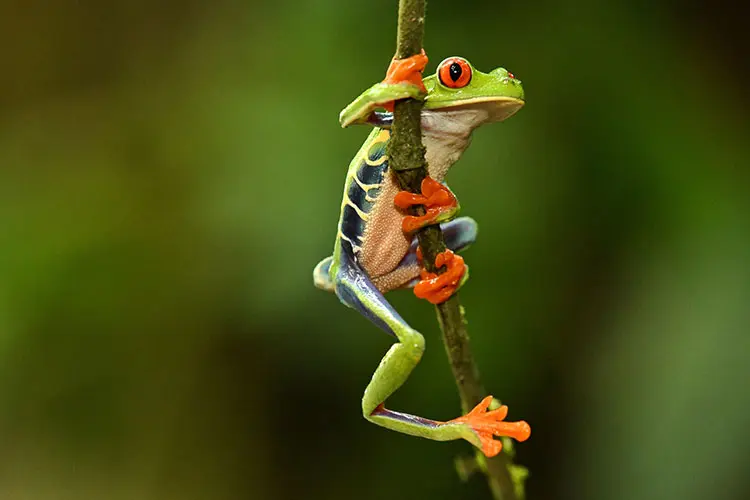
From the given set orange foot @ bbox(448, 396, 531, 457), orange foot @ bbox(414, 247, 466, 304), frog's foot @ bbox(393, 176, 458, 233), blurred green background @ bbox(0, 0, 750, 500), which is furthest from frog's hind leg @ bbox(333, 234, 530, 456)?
blurred green background @ bbox(0, 0, 750, 500)

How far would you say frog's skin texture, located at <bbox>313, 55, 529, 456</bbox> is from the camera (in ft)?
4.83

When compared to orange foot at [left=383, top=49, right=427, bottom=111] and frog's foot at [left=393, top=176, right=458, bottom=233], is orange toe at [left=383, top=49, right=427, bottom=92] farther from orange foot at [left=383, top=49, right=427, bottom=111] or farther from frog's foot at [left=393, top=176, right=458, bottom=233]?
frog's foot at [left=393, top=176, right=458, bottom=233]

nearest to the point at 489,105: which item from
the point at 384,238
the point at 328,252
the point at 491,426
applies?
the point at 384,238

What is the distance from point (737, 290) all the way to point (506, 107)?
161cm

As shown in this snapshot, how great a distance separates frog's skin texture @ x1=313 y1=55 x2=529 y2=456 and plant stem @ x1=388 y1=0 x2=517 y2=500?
0.06m

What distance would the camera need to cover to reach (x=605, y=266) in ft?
10.3

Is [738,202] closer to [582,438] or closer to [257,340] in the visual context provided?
[582,438]

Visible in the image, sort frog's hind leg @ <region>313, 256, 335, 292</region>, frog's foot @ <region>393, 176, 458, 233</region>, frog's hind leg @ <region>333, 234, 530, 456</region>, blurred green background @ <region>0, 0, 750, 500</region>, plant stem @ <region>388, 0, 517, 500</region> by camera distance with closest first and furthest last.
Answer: plant stem @ <region>388, 0, 517, 500</region> < frog's foot @ <region>393, 176, 458, 233</region> < frog's hind leg @ <region>333, 234, 530, 456</region> < frog's hind leg @ <region>313, 256, 335, 292</region> < blurred green background @ <region>0, 0, 750, 500</region>

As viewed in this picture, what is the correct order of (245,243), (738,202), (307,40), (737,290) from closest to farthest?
1. (737,290)
2. (738,202)
3. (245,243)
4. (307,40)

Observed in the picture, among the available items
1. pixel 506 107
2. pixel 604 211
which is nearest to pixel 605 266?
pixel 604 211

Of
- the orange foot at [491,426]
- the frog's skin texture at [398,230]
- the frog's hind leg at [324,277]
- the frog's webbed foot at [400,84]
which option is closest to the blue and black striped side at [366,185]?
the frog's skin texture at [398,230]

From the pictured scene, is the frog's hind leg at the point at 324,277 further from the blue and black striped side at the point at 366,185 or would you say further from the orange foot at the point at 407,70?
the orange foot at the point at 407,70

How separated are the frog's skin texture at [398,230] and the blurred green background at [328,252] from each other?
120 cm

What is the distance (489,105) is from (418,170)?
26 centimetres
